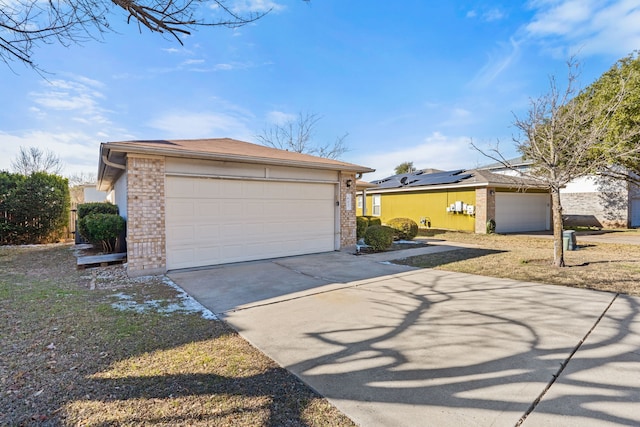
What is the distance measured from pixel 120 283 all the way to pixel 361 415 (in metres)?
5.62

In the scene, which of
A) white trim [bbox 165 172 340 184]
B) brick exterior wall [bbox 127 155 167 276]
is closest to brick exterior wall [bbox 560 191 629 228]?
white trim [bbox 165 172 340 184]

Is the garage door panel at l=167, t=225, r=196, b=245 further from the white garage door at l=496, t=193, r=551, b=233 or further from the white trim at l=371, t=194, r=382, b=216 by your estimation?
the white trim at l=371, t=194, r=382, b=216

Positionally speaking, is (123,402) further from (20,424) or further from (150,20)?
(150,20)

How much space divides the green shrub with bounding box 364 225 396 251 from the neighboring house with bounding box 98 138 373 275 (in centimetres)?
66

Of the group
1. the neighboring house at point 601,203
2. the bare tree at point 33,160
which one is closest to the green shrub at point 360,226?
the neighboring house at point 601,203

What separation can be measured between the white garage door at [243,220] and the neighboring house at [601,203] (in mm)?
14754

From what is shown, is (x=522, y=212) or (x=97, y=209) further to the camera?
(x=522, y=212)

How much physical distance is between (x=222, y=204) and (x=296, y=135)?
56.4 feet

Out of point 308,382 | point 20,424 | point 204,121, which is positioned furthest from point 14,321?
point 204,121

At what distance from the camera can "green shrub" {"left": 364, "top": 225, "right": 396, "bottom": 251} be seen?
9945 mm

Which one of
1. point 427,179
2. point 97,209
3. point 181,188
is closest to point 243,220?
point 181,188

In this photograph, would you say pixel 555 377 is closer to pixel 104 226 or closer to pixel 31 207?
pixel 104 226

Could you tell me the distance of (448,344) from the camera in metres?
3.34

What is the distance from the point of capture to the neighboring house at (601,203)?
18734 mm
